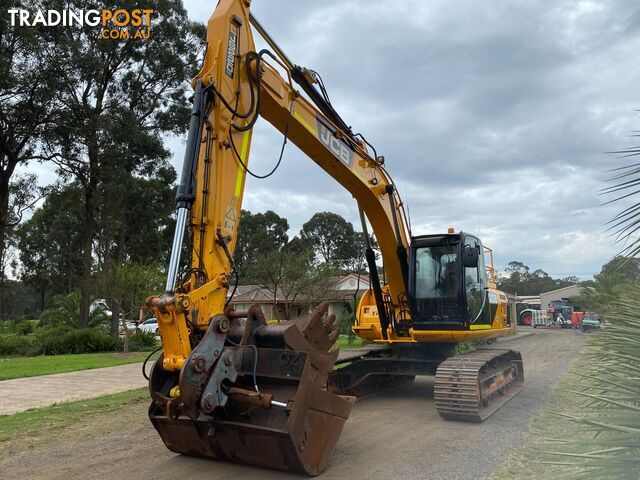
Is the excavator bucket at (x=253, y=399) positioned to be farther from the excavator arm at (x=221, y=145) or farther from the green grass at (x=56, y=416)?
the green grass at (x=56, y=416)

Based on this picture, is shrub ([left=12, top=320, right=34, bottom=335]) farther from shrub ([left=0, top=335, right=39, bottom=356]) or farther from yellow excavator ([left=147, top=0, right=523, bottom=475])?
yellow excavator ([left=147, top=0, right=523, bottom=475])

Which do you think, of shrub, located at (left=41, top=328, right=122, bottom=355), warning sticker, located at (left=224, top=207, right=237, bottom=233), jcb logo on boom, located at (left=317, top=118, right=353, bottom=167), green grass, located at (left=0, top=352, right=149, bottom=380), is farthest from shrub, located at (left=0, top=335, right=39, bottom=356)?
warning sticker, located at (left=224, top=207, right=237, bottom=233)

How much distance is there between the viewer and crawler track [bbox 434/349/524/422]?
7.15 meters

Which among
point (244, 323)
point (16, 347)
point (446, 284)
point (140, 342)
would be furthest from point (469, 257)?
point (16, 347)

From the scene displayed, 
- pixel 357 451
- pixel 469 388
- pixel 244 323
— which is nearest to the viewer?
pixel 244 323

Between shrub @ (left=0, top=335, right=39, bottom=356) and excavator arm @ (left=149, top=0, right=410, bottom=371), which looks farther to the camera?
shrub @ (left=0, top=335, right=39, bottom=356)

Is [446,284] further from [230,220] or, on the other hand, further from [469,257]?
[230,220]

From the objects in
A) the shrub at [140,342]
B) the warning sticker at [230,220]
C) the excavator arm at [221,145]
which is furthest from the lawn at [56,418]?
the shrub at [140,342]

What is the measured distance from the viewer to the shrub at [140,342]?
70.7 feet

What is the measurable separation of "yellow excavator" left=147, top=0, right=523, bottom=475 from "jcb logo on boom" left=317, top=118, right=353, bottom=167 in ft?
0.10

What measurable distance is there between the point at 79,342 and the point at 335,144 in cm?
1744

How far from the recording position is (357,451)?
19.2ft

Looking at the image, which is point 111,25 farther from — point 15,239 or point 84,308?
point 15,239

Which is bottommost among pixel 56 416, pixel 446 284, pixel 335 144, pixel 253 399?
pixel 56 416
